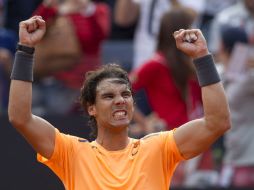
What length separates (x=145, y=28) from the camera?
9.58 metres

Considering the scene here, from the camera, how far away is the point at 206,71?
5.67 m

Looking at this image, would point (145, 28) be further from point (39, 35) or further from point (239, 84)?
point (39, 35)

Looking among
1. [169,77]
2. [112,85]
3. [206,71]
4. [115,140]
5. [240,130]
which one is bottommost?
[240,130]

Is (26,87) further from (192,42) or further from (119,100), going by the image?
(192,42)

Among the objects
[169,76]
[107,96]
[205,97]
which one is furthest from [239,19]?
[205,97]

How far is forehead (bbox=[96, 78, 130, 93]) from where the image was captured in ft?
19.2

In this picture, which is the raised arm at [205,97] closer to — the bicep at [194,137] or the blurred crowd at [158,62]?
the bicep at [194,137]

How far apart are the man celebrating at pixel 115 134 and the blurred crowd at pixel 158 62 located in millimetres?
2653

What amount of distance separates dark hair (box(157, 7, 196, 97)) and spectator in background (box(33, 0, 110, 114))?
100 cm

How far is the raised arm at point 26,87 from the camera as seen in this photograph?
563cm

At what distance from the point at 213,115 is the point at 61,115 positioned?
357 cm

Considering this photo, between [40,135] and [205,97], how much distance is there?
1012 mm

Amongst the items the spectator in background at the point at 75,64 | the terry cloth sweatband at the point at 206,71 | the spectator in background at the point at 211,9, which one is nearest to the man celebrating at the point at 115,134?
the terry cloth sweatband at the point at 206,71

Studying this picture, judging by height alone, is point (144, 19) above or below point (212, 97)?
above
